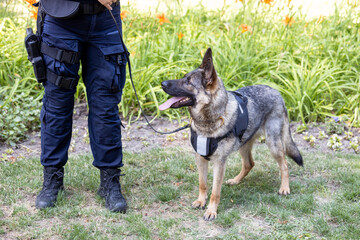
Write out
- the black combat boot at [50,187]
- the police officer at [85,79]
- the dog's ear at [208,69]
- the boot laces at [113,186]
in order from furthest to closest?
the boot laces at [113,186], the black combat boot at [50,187], the dog's ear at [208,69], the police officer at [85,79]

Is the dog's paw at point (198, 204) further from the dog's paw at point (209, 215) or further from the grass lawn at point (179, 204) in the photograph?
the dog's paw at point (209, 215)

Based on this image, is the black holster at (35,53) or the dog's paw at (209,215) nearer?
the black holster at (35,53)

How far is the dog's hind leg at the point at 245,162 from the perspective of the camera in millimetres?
4055

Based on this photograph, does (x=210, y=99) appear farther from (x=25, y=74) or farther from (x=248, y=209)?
(x=25, y=74)

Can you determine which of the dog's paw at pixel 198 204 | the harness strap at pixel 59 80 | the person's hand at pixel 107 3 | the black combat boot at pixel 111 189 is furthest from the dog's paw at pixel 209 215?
the person's hand at pixel 107 3

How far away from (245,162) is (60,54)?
82.7 inches

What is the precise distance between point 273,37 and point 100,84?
4166 millimetres

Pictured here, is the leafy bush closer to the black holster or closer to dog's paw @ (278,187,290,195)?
dog's paw @ (278,187,290,195)

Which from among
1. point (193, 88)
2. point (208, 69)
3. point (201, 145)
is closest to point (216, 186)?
point (201, 145)

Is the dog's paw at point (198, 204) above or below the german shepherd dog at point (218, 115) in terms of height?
below

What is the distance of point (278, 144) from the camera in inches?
153

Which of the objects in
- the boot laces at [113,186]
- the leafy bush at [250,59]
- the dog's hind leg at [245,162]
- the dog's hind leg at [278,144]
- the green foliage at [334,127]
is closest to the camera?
the boot laces at [113,186]

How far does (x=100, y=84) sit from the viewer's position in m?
3.19

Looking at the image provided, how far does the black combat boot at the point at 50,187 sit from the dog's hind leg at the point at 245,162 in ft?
5.49
